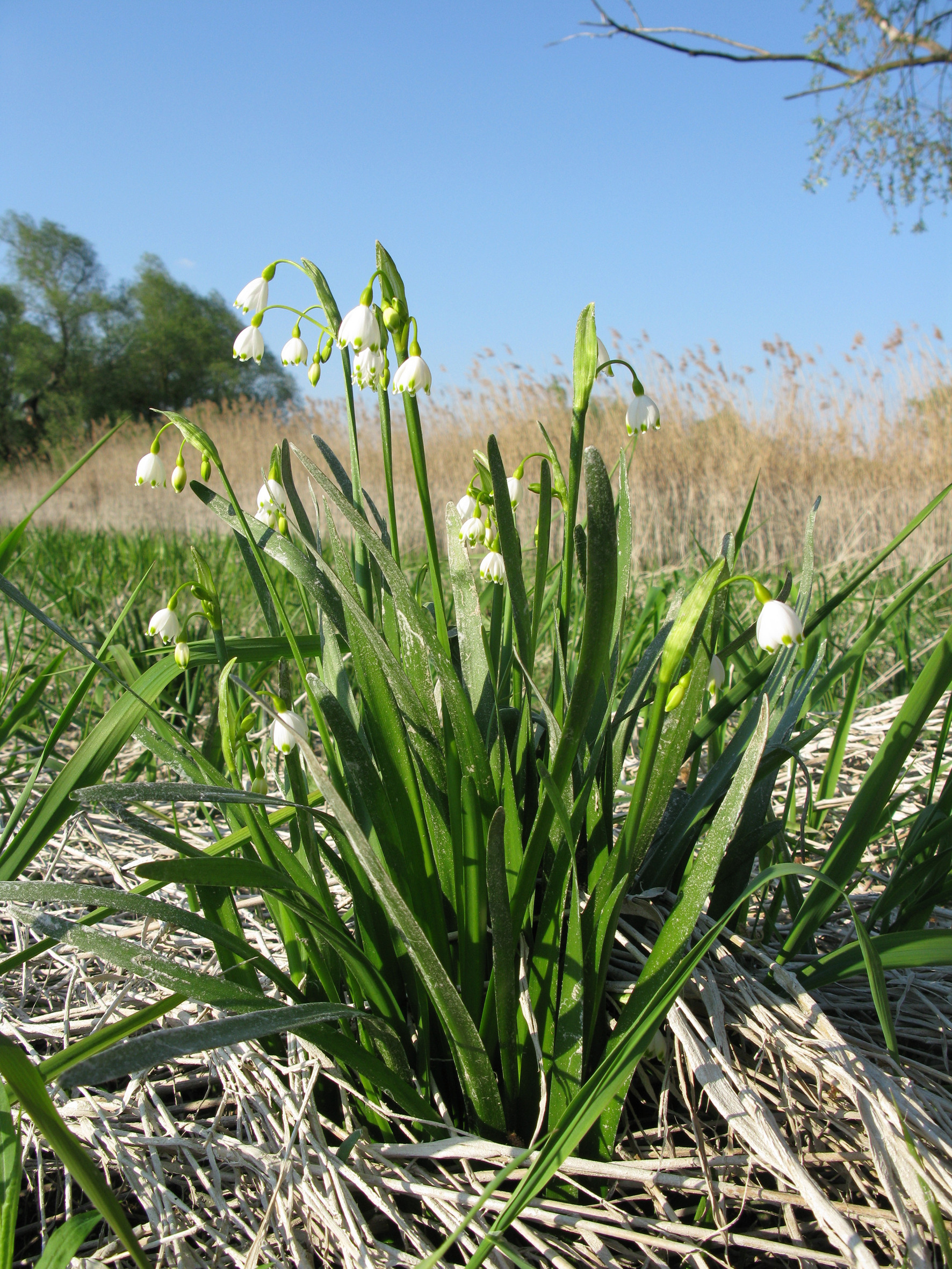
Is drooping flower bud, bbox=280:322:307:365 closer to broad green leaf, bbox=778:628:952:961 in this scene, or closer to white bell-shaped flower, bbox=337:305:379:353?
white bell-shaped flower, bbox=337:305:379:353

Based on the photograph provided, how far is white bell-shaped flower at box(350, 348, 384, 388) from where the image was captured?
899 mm

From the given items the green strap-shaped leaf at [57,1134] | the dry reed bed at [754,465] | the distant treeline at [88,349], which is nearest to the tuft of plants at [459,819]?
the green strap-shaped leaf at [57,1134]

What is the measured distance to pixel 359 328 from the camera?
866 millimetres

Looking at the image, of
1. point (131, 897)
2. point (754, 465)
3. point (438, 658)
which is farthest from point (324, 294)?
point (754, 465)

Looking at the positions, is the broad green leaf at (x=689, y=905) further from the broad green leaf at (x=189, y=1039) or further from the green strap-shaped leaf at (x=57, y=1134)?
the green strap-shaped leaf at (x=57, y=1134)

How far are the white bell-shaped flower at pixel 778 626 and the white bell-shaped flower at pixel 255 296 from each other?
0.74m

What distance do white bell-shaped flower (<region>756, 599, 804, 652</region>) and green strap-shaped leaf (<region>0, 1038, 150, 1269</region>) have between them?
0.69 metres

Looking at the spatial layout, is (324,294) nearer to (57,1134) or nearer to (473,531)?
(473,531)

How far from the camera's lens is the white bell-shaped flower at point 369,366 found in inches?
35.4

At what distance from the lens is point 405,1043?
881 millimetres

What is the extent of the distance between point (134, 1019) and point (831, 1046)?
0.64m

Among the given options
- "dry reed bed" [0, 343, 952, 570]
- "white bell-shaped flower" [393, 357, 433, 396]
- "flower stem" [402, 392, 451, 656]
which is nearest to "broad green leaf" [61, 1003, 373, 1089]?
"flower stem" [402, 392, 451, 656]

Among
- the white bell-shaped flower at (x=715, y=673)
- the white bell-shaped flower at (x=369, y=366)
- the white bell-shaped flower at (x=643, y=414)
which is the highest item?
the white bell-shaped flower at (x=369, y=366)

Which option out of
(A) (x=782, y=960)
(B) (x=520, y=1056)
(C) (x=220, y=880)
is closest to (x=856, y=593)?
(A) (x=782, y=960)
